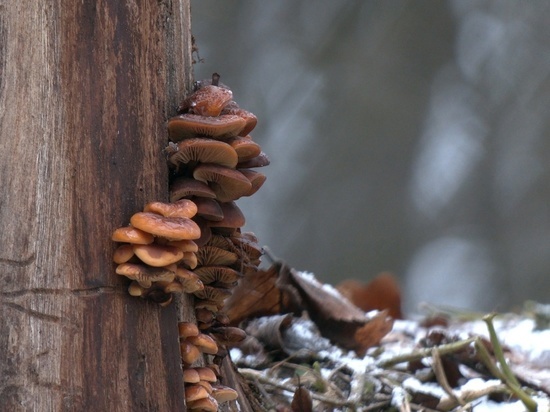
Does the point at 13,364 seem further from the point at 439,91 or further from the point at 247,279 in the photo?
the point at 439,91

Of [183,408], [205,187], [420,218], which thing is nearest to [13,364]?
[183,408]

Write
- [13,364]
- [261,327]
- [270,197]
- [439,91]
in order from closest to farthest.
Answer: [13,364] → [261,327] → [270,197] → [439,91]

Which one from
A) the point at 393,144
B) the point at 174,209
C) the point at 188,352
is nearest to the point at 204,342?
the point at 188,352

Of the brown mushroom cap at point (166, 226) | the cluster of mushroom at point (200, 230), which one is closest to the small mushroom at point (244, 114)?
the cluster of mushroom at point (200, 230)

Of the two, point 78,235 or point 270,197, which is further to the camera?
point 270,197

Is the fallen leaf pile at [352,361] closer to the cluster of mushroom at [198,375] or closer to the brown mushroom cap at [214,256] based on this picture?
the cluster of mushroom at [198,375]
